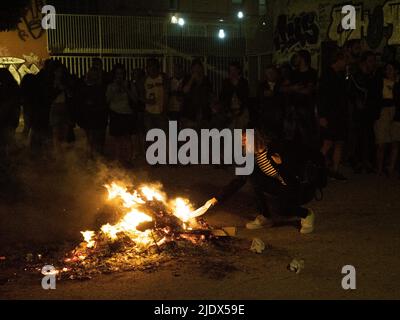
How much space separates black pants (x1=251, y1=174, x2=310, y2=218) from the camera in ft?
23.6

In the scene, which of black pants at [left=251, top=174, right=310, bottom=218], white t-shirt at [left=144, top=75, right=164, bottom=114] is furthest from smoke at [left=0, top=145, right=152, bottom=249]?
black pants at [left=251, top=174, right=310, bottom=218]

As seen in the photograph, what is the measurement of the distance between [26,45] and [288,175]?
1675cm

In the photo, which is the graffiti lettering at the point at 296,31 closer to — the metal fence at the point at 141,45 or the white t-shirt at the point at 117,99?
the metal fence at the point at 141,45

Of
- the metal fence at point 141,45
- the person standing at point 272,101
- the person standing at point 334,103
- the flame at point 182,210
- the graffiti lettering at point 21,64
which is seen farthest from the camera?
the metal fence at point 141,45

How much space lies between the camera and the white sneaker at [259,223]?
741cm

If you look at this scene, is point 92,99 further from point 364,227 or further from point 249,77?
point 249,77

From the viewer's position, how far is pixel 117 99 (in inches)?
452

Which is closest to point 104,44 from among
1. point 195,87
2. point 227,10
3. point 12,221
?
point 227,10

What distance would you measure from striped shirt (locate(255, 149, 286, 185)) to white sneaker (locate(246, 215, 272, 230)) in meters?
0.53

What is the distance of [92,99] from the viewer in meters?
11.3

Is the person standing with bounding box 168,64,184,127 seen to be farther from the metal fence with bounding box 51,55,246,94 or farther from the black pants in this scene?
the metal fence with bounding box 51,55,246,94

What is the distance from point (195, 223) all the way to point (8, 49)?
1652 cm

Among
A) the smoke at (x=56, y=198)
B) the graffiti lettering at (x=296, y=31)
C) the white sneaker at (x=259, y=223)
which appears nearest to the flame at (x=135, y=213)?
the smoke at (x=56, y=198)

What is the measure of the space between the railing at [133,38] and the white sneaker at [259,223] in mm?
15643
